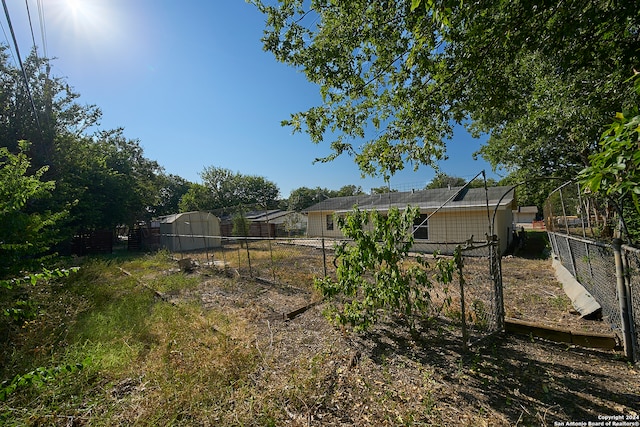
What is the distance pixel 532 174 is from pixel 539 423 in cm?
1343

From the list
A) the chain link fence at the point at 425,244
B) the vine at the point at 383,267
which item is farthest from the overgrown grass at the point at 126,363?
the chain link fence at the point at 425,244

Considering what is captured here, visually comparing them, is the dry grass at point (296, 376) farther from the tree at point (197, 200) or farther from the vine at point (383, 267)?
the tree at point (197, 200)

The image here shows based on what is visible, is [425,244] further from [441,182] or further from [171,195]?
[171,195]

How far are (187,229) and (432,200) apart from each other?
49.6 ft

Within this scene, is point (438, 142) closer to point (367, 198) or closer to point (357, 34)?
point (357, 34)

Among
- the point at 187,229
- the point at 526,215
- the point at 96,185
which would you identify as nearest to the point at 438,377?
the point at 187,229

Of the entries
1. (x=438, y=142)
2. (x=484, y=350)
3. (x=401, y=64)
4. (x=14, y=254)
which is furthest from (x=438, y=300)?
(x=14, y=254)

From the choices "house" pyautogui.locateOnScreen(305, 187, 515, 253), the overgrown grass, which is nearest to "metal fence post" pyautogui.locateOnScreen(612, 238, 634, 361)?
the overgrown grass

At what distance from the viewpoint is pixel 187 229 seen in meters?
16.9

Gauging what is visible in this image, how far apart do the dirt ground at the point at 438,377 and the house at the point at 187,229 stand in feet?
46.8

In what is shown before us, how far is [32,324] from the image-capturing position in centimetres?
383

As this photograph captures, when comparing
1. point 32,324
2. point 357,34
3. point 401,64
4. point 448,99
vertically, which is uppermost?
point 357,34

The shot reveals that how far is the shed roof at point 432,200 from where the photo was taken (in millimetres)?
12123

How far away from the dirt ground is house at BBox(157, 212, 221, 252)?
14.3 metres
